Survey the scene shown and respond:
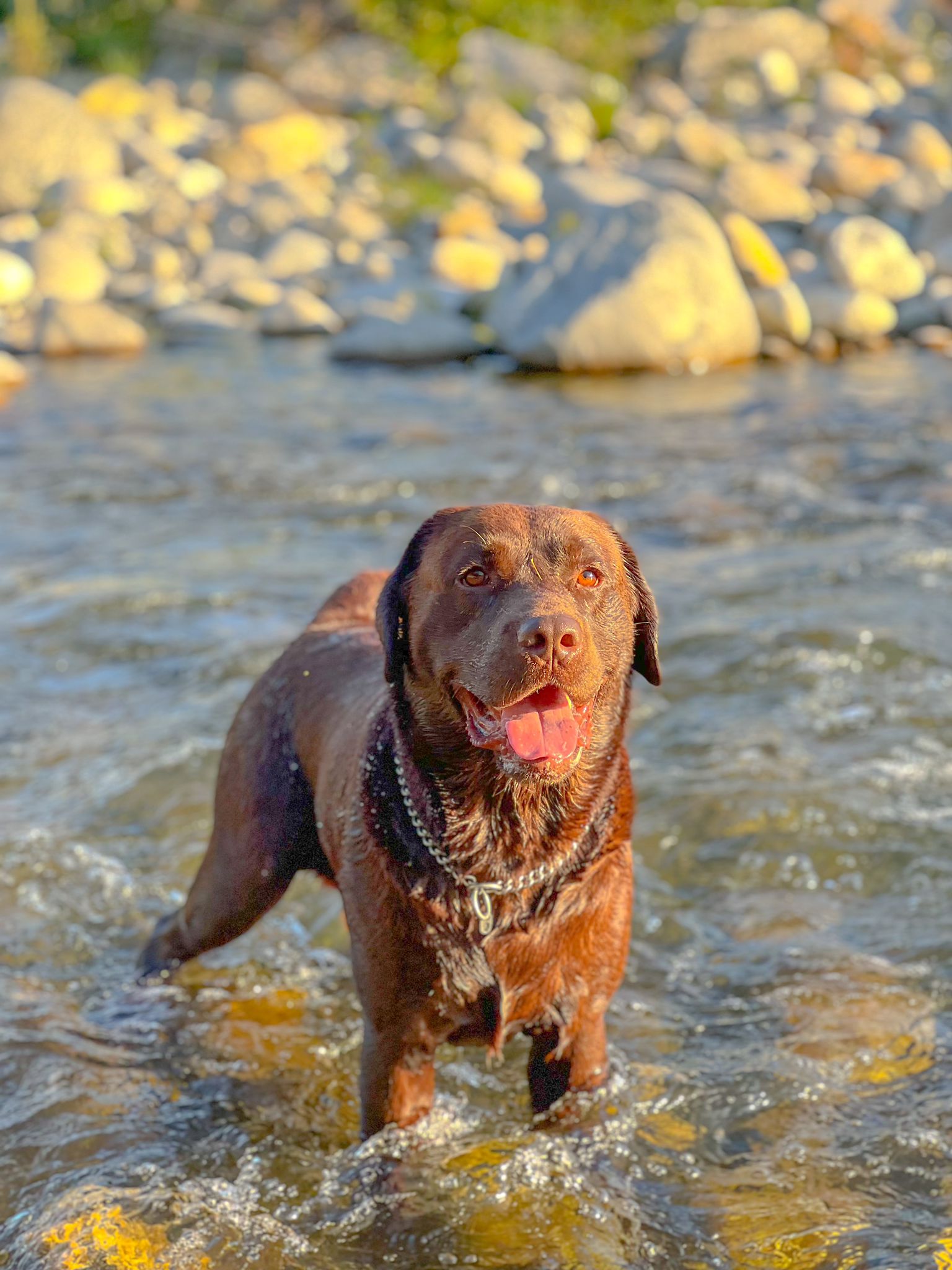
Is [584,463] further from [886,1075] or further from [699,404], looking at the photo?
[886,1075]

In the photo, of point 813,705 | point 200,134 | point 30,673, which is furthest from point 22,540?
point 200,134

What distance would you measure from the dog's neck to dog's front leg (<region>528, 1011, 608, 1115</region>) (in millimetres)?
428

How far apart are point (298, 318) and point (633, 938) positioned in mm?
11824

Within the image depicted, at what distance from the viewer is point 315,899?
4.96m

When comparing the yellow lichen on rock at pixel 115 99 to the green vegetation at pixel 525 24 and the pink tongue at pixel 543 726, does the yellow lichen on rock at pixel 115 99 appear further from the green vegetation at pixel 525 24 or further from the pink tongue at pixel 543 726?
the pink tongue at pixel 543 726

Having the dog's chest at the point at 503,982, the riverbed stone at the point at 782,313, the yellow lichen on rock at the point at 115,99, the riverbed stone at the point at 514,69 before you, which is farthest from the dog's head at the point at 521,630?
the yellow lichen on rock at the point at 115,99

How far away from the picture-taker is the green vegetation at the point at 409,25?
2505 centimetres

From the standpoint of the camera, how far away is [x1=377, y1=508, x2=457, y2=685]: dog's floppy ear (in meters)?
3.12

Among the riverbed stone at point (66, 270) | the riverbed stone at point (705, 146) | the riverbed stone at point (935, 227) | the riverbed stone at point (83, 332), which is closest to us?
the riverbed stone at point (83, 332)

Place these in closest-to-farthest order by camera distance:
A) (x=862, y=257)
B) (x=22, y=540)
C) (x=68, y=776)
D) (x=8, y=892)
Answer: (x=8, y=892), (x=68, y=776), (x=22, y=540), (x=862, y=257)

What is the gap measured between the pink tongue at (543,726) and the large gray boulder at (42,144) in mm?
18160

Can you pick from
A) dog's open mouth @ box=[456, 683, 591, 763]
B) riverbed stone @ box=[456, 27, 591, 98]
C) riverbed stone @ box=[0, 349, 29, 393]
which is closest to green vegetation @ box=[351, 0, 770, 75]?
riverbed stone @ box=[456, 27, 591, 98]

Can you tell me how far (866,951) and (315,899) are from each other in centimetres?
174

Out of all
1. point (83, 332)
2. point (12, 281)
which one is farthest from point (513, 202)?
point (83, 332)
